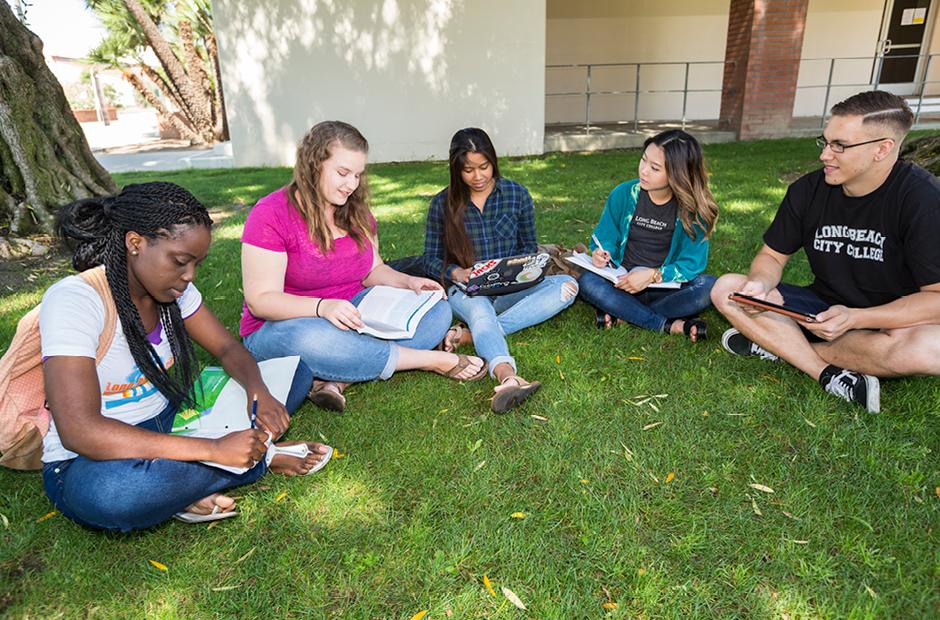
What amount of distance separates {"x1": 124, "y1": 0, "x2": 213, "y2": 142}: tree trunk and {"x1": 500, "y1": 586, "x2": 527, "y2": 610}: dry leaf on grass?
16033 millimetres

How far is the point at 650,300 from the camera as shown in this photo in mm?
3773

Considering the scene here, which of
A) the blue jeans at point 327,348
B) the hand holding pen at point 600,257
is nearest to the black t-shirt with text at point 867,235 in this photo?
the hand holding pen at point 600,257

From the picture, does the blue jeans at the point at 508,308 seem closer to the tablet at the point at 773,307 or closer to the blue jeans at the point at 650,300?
the blue jeans at the point at 650,300

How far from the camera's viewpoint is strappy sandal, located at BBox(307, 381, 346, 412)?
288cm

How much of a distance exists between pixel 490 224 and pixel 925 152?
225 inches

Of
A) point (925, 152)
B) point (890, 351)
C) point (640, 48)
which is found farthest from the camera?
point (640, 48)

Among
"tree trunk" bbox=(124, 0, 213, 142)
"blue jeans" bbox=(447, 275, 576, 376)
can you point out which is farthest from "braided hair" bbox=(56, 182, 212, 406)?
"tree trunk" bbox=(124, 0, 213, 142)

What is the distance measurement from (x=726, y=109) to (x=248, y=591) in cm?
1235

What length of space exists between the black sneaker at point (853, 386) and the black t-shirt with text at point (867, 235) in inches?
13.5

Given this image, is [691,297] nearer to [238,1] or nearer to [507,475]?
[507,475]

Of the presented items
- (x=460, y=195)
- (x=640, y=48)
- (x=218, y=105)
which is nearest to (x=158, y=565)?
(x=460, y=195)

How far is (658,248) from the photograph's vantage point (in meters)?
3.67

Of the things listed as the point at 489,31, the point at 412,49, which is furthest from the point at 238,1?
the point at 489,31

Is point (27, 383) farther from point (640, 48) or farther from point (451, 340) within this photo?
point (640, 48)
